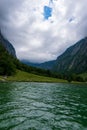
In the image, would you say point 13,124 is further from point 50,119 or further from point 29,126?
point 50,119

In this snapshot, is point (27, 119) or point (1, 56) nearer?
point (27, 119)

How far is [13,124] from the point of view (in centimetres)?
2333

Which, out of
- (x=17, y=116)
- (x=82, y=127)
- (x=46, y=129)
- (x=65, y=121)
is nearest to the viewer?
(x=46, y=129)

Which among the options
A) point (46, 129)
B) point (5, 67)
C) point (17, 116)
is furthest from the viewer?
point (5, 67)

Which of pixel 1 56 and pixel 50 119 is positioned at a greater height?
pixel 1 56

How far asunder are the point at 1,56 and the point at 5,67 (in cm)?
1324

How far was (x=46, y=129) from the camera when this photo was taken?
21766 millimetres

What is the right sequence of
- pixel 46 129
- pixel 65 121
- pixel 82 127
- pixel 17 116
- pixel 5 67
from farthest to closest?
pixel 5 67 → pixel 17 116 → pixel 65 121 → pixel 82 127 → pixel 46 129

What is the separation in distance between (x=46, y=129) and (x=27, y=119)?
4.85m

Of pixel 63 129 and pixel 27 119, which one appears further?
pixel 27 119

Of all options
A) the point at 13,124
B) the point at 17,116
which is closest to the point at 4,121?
the point at 13,124

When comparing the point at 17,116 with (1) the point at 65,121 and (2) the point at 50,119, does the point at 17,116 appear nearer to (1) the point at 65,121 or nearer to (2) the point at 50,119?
(2) the point at 50,119

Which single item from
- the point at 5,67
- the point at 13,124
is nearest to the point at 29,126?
the point at 13,124

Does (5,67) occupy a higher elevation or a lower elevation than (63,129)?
higher
